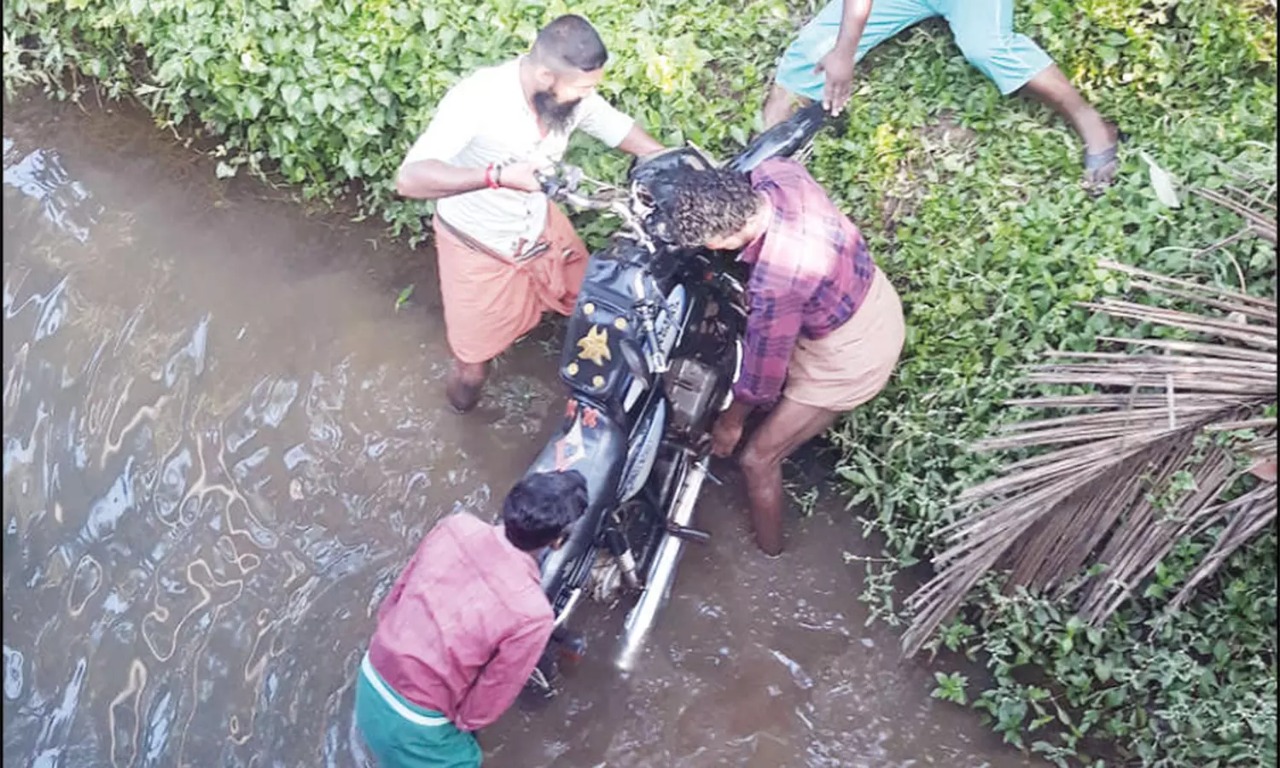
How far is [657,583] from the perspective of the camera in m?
4.28

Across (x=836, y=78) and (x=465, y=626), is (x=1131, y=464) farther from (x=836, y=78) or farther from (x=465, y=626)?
(x=465, y=626)

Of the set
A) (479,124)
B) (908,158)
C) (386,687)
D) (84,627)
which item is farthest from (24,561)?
(908,158)

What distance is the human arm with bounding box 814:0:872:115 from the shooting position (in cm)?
429

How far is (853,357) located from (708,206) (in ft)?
2.68

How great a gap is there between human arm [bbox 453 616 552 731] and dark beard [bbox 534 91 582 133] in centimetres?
169

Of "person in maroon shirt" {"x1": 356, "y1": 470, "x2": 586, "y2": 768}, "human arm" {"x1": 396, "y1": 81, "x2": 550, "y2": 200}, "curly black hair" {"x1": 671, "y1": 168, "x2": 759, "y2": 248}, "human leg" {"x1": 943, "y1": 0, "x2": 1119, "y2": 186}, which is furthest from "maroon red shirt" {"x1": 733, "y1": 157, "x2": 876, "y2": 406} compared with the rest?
"human leg" {"x1": 943, "y1": 0, "x2": 1119, "y2": 186}

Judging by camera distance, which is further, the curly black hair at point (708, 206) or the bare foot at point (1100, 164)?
the bare foot at point (1100, 164)

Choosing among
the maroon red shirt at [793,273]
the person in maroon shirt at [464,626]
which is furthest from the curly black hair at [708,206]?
the person in maroon shirt at [464,626]

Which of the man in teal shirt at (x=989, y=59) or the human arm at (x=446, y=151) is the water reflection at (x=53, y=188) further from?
the man in teal shirt at (x=989, y=59)

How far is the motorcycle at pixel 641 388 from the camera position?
11.8ft

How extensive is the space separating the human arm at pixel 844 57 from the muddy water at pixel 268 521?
5.09ft

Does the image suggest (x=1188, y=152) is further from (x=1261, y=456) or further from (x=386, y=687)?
(x=386, y=687)

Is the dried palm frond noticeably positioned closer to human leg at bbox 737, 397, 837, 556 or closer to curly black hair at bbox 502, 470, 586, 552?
human leg at bbox 737, 397, 837, 556

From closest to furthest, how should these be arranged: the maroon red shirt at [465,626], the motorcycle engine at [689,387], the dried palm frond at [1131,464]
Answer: the maroon red shirt at [465,626]
the dried palm frond at [1131,464]
the motorcycle engine at [689,387]
